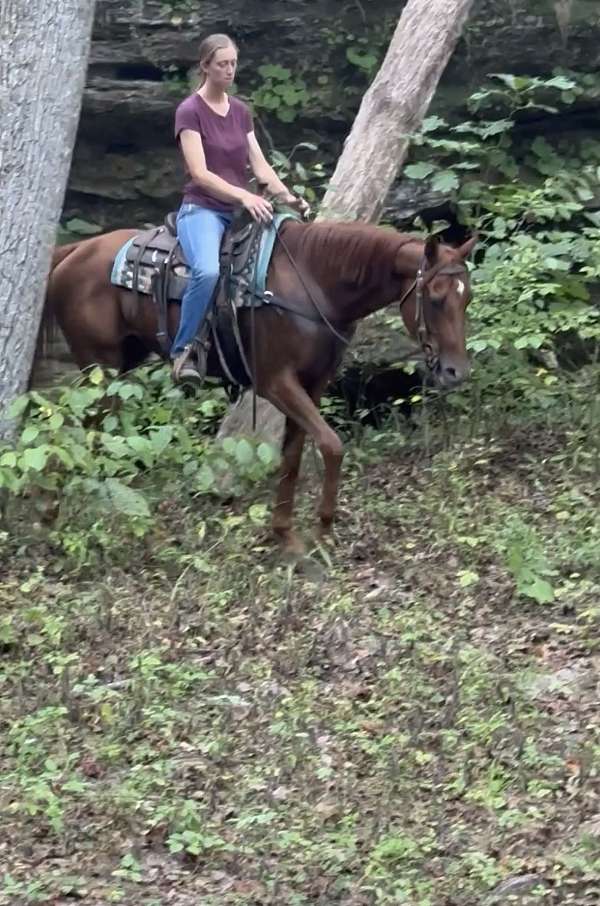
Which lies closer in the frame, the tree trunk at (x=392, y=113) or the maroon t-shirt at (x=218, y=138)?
the maroon t-shirt at (x=218, y=138)

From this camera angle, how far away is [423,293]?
8.27 m

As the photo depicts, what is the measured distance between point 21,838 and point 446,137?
8742 millimetres

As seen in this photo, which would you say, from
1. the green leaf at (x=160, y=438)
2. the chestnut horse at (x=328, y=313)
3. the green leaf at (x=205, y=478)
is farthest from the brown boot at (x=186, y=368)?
the green leaf at (x=205, y=478)

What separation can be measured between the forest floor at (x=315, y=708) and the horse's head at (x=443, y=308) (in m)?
1.08

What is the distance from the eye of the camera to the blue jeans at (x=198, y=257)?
28.9ft

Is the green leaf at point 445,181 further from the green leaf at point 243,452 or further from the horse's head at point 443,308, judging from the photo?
the green leaf at point 243,452

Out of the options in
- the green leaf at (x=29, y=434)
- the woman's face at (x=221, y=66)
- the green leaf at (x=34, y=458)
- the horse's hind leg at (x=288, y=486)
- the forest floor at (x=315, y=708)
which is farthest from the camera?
the horse's hind leg at (x=288, y=486)

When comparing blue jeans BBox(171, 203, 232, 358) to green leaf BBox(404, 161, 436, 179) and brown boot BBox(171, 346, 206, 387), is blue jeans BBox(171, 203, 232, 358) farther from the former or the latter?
green leaf BBox(404, 161, 436, 179)

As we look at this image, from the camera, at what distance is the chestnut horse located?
8258 millimetres

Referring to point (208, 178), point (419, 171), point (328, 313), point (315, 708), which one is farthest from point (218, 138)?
point (315, 708)

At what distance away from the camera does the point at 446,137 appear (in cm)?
1261

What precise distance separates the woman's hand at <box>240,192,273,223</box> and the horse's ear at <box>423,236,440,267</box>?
110 centimetres

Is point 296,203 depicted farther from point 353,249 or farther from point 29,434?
point 29,434

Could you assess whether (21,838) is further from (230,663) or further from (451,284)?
A: (451,284)
